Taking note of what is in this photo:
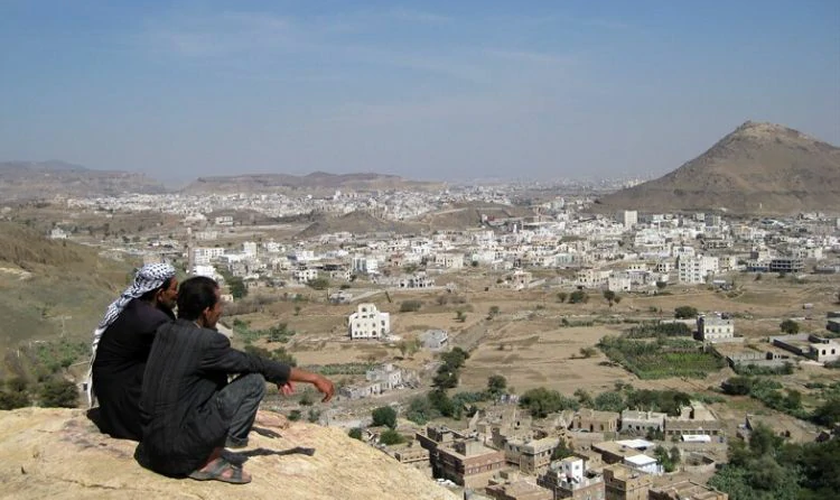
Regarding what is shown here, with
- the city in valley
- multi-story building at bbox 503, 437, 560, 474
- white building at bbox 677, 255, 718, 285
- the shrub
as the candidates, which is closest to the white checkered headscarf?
the city in valley

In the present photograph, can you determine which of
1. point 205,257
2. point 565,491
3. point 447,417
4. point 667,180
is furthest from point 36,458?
point 667,180

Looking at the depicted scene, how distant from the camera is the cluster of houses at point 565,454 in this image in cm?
1134

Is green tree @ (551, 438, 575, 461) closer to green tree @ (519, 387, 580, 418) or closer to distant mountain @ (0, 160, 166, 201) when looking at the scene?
green tree @ (519, 387, 580, 418)

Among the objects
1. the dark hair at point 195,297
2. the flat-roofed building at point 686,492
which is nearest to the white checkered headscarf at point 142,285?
the dark hair at point 195,297

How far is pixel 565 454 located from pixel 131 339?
10.9 metres

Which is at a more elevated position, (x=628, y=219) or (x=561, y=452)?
(x=628, y=219)

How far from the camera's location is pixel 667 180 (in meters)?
81.2

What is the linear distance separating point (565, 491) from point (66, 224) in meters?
54.0

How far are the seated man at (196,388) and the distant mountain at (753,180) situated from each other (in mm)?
69057

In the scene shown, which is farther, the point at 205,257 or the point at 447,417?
the point at 205,257

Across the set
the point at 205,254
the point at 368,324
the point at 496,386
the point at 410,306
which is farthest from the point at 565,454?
the point at 205,254

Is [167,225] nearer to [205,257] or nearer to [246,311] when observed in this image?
[205,257]

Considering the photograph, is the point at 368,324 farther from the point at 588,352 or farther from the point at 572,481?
the point at 572,481

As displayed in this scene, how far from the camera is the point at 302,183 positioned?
5408 inches
